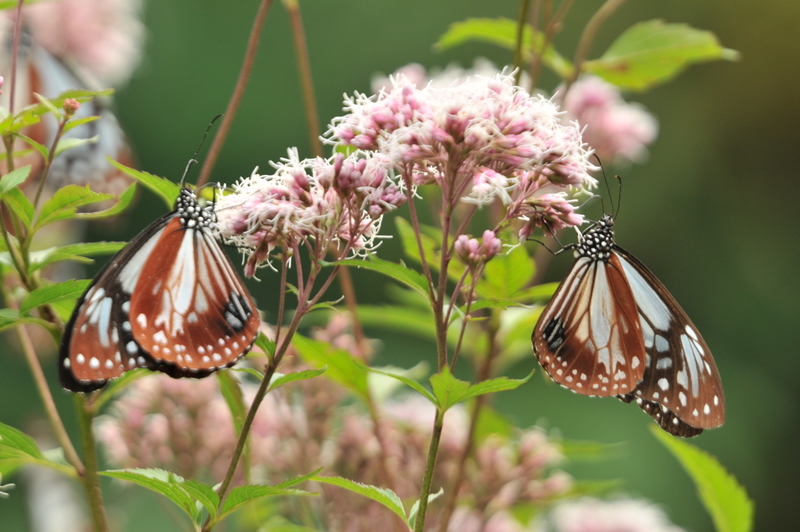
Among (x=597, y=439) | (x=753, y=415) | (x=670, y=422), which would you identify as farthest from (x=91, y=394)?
(x=753, y=415)

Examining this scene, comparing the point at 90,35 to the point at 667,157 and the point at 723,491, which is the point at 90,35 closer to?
the point at 723,491

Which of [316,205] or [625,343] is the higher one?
[316,205]

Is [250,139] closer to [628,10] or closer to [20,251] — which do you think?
[628,10]

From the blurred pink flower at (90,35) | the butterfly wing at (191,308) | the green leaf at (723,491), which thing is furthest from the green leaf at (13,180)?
the blurred pink flower at (90,35)

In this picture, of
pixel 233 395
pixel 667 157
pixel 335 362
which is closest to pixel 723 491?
pixel 335 362

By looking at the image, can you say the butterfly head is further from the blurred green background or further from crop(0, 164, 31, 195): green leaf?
the blurred green background
